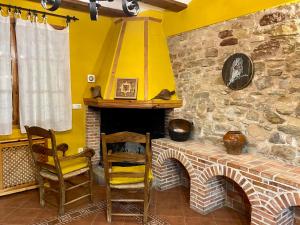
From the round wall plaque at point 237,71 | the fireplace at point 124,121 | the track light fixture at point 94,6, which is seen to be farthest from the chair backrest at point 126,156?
the fireplace at point 124,121

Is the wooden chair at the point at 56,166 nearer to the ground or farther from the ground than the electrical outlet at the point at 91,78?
nearer to the ground

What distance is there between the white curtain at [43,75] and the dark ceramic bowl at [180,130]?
1.61 metres

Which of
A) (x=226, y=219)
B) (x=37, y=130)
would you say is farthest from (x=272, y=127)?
(x=37, y=130)

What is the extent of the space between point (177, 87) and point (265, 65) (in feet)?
4.78

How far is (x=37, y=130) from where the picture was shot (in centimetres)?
282

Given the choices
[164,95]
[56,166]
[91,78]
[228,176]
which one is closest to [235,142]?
[228,176]

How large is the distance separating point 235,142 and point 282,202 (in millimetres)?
810

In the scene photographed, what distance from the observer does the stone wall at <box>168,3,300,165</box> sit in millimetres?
2445

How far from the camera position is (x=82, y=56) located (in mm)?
3928

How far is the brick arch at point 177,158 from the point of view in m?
2.98

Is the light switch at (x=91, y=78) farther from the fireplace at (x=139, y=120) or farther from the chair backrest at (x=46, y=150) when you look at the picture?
the chair backrest at (x=46, y=150)

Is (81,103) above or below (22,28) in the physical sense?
below

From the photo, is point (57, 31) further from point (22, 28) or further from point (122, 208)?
point (122, 208)

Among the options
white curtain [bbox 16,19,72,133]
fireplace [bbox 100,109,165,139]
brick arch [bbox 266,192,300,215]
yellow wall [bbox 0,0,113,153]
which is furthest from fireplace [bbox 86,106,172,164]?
brick arch [bbox 266,192,300,215]
